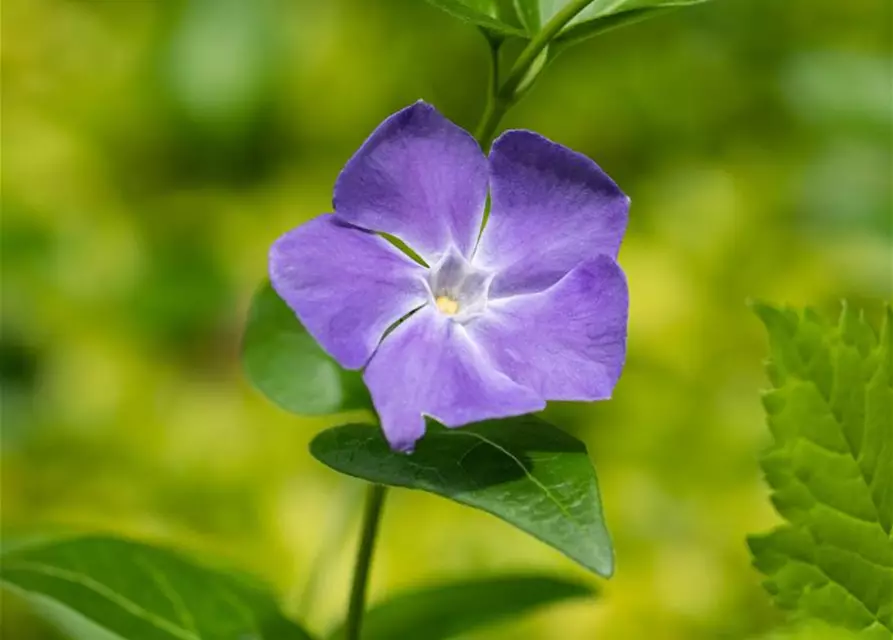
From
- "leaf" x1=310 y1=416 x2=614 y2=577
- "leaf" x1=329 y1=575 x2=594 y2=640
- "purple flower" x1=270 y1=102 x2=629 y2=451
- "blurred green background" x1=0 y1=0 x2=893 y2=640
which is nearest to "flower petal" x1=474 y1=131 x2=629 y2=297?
"purple flower" x1=270 y1=102 x2=629 y2=451

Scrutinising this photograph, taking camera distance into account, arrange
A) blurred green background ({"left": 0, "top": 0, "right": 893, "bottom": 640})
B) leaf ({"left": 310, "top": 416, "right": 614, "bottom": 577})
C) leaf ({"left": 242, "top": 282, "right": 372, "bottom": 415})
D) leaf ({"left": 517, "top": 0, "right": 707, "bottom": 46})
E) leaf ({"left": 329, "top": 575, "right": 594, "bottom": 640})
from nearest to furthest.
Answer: leaf ({"left": 310, "top": 416, "right": 614, "bottom": 577})
leaf ({"left": 517, "top": 0, "right": 707, "bottom": 46})
leaf ({"left": 242, "top": 282, "right": 372, "bottom": 415})
leaf ({"left": 329, "top": 575, "right": 594, "bottom": 640})
blurred green background ({"left": 0, "top": 0, "right": 893, "bottom": 640})

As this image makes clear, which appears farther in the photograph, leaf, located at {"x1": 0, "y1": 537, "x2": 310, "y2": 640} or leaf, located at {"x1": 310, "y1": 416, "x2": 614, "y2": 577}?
leaf, located at {"x1": 0, "y1": 537, "x2": 310, "y2": 640}

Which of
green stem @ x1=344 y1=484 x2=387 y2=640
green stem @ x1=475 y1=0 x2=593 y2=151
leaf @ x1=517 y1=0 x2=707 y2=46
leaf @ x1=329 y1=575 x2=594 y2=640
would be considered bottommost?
leaf @ x1=329 y1=575 x2=594 y2=640

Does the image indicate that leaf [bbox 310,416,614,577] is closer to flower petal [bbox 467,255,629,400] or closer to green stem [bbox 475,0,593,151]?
flower petal [bbox 467,255,629,400]

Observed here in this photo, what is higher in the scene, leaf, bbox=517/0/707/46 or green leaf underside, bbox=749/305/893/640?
leaf, bbox=517/0/707/46

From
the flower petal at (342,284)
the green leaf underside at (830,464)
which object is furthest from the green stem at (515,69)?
the green leaf underside at (830,464)

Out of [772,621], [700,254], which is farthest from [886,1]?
[772,621]
